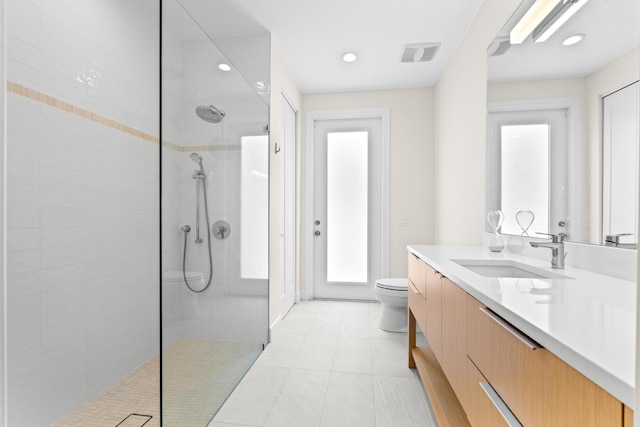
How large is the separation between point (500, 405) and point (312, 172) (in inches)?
128

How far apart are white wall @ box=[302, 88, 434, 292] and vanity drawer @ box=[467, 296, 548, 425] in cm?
281

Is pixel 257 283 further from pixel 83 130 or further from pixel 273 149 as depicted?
pixel 83 130

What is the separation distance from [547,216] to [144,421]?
2.26 metres

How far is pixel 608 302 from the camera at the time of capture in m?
0.86

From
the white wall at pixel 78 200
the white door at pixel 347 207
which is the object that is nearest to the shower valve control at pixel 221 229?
the white wall at pixel 78 200

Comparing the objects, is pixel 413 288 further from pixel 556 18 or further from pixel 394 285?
pixel 556 18

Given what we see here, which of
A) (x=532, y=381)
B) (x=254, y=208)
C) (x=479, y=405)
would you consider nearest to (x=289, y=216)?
(x=254, y=208)

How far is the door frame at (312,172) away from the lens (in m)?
3.79

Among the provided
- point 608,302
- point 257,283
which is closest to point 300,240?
point 257,283

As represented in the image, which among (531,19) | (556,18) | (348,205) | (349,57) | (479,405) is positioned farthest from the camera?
(348,205)

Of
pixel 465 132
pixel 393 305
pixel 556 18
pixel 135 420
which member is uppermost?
pixel 556 18

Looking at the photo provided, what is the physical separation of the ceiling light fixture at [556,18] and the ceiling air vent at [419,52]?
51.6 inches

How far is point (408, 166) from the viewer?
3781mm

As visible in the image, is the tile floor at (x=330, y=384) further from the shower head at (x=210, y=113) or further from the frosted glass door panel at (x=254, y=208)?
the shower head at (x=210, y=113)
